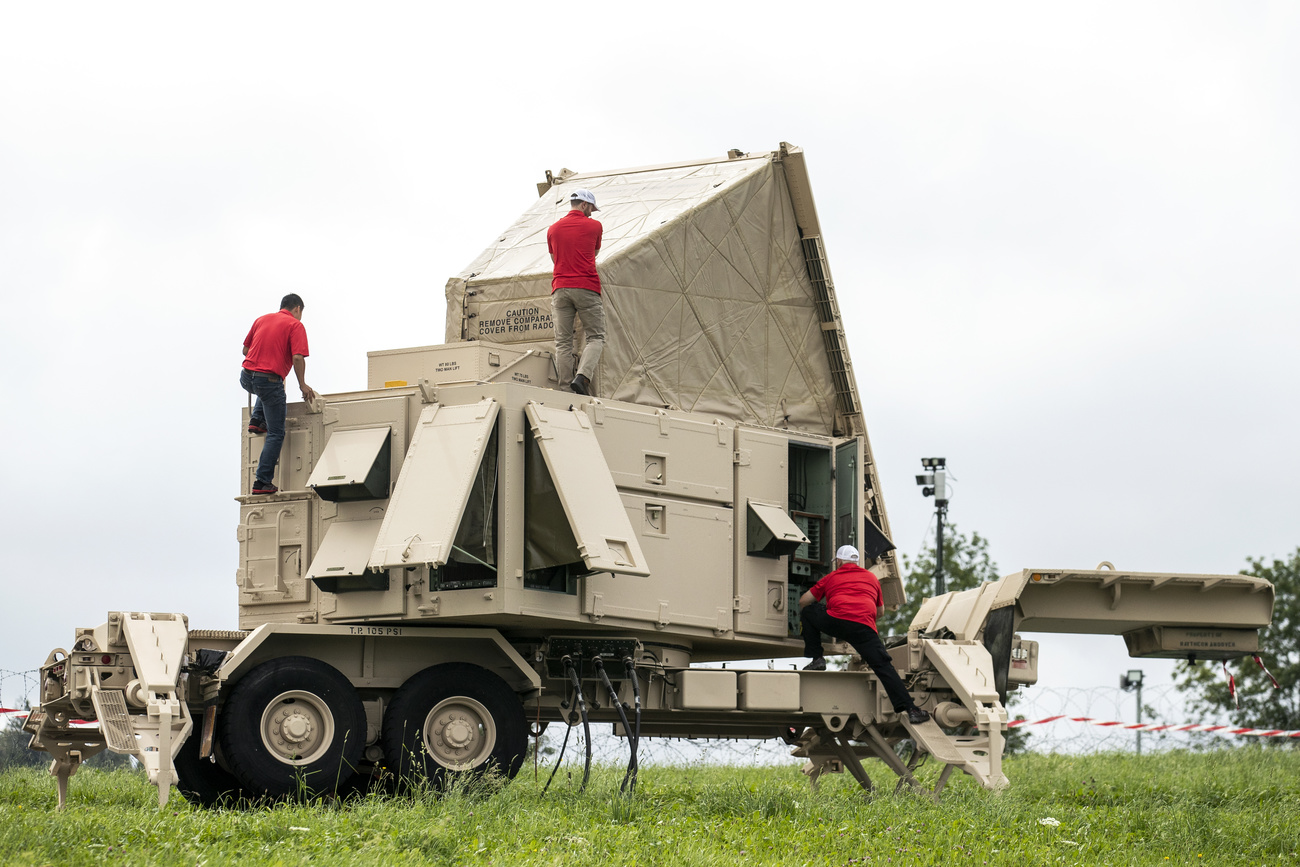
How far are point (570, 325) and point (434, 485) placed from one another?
212 cm

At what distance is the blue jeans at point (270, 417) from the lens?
12.7 m

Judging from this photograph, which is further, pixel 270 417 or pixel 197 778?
pixel 270 417

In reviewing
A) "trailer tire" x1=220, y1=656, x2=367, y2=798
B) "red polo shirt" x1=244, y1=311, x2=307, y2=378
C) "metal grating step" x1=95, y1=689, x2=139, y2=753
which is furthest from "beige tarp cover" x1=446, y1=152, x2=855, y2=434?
"metal grating step" x1=95, y1=689, x2=139, y2=753

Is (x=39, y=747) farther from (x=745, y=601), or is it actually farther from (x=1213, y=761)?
(x=1213, y=761)

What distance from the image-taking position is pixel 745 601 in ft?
44.5

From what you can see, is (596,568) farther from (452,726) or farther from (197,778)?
(197,778)

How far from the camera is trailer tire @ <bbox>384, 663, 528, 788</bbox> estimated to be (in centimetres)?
1167

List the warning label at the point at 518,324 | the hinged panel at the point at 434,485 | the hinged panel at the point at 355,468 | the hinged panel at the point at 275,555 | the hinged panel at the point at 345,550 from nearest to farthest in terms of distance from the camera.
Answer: the hinged panel at the point at 434,485 < the hinged panel at the point at 345,550 < the hinged panel at the point at 355,468 < the hinged panel at the point at 275,555 < the warning label at the point at 518,324

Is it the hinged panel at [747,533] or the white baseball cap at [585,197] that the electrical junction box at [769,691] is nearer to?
the hinged panel at [747,533]

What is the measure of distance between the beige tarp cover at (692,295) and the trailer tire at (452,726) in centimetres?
265

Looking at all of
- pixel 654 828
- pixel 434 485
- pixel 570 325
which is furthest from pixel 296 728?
pixel 570 325

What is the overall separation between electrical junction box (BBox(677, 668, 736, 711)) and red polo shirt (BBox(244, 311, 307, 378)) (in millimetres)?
3958

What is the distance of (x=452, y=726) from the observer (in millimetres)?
11945

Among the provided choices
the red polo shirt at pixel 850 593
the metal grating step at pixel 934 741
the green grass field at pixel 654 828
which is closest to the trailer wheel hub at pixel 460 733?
the green grass field at pixel 654 828
